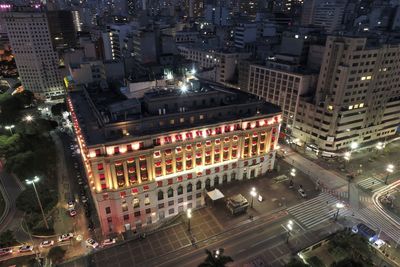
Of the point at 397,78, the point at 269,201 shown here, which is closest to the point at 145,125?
the point at 269,201

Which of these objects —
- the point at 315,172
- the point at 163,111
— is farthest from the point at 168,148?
the point at 315,172

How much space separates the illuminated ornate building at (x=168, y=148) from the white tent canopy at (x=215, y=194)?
2.73 metres

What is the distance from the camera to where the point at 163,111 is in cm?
7912

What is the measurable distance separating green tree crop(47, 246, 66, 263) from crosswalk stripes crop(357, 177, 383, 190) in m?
95.6

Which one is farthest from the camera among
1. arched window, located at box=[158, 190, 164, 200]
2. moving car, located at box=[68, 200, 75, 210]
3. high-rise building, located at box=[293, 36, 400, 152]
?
high-rise building, located at box=[293, 36, 400, 152]

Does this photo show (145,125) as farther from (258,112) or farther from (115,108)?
(258,112)

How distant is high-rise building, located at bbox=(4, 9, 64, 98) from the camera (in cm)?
16400

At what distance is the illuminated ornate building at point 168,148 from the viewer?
2752 inches

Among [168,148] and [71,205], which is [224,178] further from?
[71,205]

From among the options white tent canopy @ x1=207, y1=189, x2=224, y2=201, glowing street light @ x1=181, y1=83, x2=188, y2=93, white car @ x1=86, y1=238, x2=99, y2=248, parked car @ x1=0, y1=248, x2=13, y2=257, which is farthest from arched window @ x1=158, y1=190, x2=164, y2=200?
parked car @ x1=0, y1=248, x2=13, y2=257

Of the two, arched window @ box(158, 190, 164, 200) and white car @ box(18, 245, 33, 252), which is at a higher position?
arched window @ box(158, 190, 164, 200)

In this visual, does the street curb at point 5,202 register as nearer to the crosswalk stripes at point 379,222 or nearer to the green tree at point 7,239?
the green tree at point 7,239

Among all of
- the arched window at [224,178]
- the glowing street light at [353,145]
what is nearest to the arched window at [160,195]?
the arched window at [224,178]

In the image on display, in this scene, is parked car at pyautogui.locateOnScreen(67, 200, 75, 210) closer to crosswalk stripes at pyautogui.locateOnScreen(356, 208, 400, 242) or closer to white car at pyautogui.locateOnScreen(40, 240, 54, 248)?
white car at pyautogui.locateOnScreen(40, 240, 54, 248)
